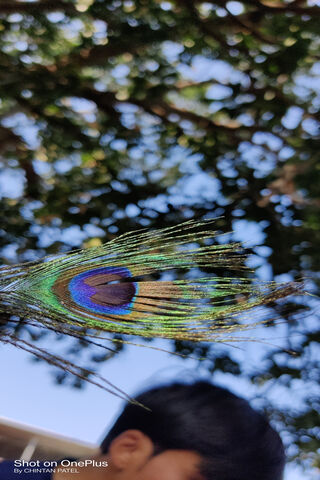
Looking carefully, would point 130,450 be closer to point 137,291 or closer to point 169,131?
point 137,291

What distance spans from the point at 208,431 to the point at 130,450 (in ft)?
0.63

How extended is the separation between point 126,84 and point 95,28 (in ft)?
0.92

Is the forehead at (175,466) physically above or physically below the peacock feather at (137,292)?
below

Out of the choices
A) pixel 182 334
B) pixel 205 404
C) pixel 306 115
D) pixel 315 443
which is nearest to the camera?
pixel 182 334

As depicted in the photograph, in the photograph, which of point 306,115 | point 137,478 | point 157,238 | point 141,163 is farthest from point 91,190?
point 137,478

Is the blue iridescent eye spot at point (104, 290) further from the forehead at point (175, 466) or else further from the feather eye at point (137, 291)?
the forehead at point (175, 466)

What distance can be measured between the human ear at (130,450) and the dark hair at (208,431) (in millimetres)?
13

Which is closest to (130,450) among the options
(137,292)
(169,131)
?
(137,292)

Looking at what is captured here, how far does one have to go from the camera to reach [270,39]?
2174 mm

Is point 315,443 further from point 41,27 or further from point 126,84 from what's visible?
point 41,27

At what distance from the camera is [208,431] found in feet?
4.09

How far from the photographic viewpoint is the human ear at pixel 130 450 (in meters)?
1.17

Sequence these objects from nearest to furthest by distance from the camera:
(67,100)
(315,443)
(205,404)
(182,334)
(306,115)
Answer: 1. (182,334)
2. (205,404)
3. (315,443)
4. (306,115)
5. (67,100)

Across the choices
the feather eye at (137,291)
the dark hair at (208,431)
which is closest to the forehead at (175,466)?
the dark hair at (208,431)
